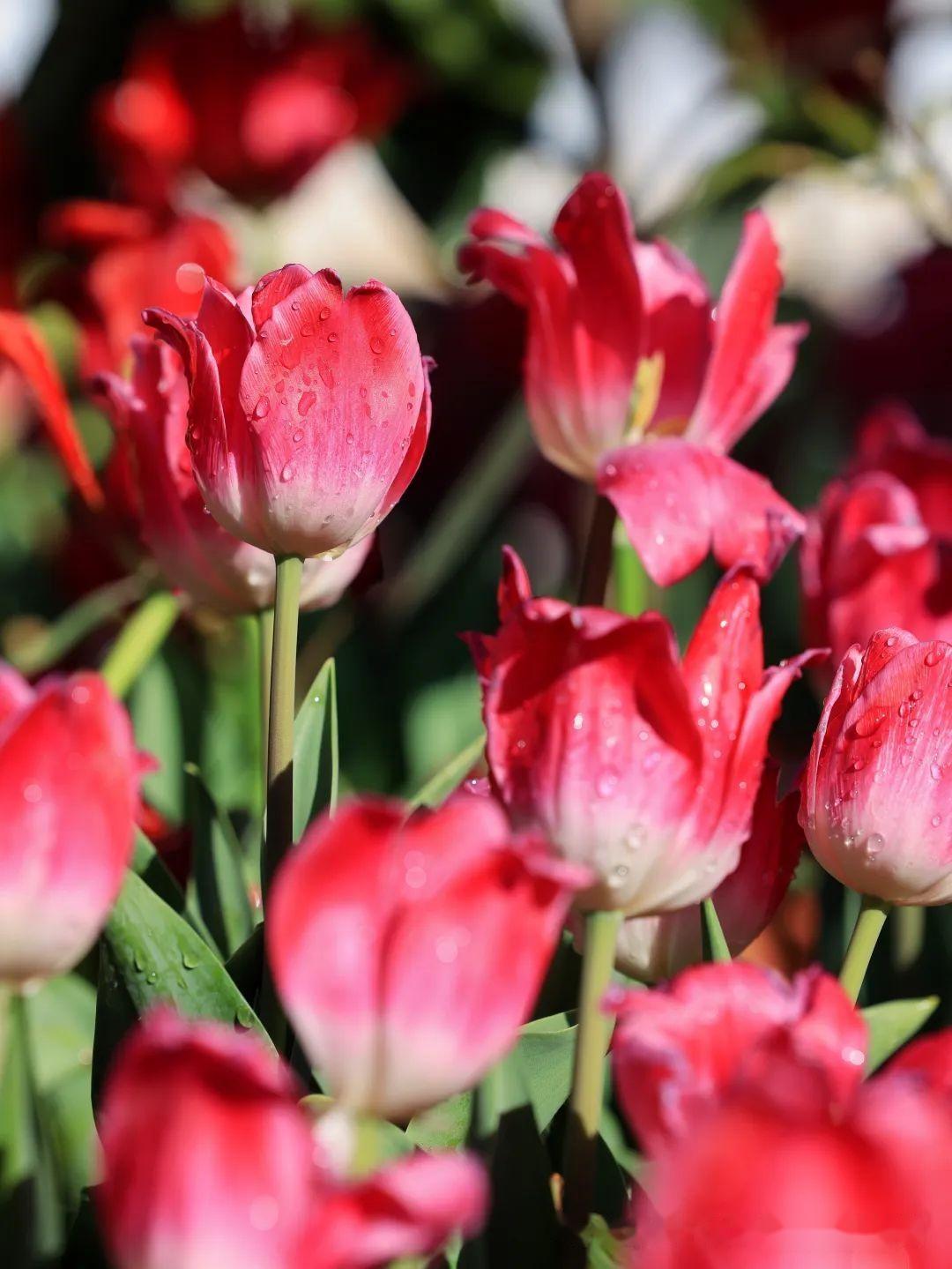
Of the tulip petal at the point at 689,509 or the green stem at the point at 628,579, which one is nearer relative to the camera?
the tulip petal at the point at 689,509

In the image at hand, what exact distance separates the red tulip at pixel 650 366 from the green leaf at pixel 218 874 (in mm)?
151

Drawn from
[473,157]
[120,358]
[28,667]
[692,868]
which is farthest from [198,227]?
[473,157]

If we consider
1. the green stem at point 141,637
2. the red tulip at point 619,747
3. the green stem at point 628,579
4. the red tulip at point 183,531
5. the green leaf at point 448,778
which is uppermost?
the red tulip at point 619,747

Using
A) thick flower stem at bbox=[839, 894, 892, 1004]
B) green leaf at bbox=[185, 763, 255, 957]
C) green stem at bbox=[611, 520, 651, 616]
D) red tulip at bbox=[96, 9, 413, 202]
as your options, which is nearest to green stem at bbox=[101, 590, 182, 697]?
green leaf at bbox=[185, 763, 255, 957]

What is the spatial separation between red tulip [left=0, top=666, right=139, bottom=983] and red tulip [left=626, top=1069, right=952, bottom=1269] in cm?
11

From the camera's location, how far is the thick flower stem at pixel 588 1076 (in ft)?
1.00

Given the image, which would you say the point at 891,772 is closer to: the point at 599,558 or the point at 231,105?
the point at 599,558

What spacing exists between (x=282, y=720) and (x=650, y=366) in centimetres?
18

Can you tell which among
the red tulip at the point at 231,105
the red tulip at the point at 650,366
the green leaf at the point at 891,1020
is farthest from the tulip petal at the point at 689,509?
the red tulip at the point at 231,105

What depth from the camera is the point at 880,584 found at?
48 cm

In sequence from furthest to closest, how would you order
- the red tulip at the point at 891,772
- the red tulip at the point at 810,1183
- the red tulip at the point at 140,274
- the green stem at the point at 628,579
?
the red tulip at the point at 140,274 < the green stem at the point at 628,579 < the red tulip at the point at 891,772 < the red tulip at the point at 810,1183

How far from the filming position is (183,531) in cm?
44

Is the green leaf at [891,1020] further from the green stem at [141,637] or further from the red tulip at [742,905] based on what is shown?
the green stem at [141,637]

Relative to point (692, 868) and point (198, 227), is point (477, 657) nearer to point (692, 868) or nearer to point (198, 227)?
point (692, 868)
